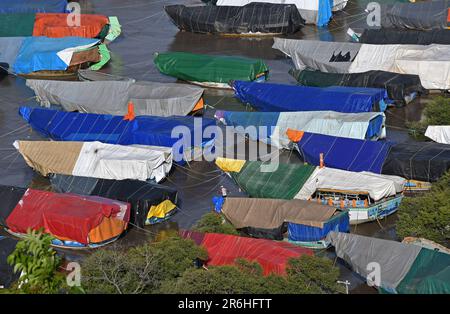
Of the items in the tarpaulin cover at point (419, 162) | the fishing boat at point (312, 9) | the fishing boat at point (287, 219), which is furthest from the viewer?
the fishing boat at point (312, 9)

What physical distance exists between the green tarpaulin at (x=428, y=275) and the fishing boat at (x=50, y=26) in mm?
40064

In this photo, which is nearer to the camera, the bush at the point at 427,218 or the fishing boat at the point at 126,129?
the bush at the point at 427,218

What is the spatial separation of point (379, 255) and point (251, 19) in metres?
37.4

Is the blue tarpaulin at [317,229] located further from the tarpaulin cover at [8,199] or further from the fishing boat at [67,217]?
the tarpaulin cover at [8,199]

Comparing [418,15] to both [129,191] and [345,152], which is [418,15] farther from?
[129,191]

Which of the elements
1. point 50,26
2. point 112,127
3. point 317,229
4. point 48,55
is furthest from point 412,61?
point 50,26

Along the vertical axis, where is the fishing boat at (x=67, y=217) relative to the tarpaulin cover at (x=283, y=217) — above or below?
below

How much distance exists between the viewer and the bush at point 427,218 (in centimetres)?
4056

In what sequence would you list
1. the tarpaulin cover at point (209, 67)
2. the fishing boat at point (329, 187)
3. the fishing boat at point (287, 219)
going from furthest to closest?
the tarpaulin cover at point (209, 67)
the fishing boat at point (329, 187)
the fishing boat at point (287, 219)

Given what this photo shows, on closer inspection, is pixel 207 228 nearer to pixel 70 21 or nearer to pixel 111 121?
pixel 111 121

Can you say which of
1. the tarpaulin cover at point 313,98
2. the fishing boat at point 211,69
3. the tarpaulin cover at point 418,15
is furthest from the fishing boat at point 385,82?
the tarpaulin cover at point 418,15

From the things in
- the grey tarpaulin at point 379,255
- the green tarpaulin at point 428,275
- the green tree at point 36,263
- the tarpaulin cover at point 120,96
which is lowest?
the tarpaulin cover at point 120,96

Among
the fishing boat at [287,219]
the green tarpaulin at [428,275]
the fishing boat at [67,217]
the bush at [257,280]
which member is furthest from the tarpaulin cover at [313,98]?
the bush at [257,280]
